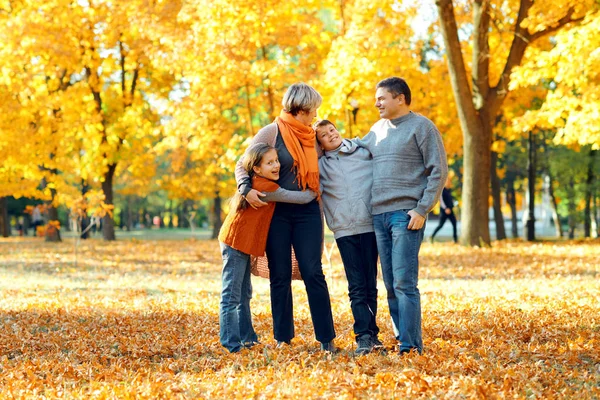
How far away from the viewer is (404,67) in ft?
56.8

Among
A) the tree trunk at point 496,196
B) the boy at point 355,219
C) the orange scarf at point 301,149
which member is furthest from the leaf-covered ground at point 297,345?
the tree trunk at point 496,196

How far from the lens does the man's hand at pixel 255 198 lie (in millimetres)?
5500

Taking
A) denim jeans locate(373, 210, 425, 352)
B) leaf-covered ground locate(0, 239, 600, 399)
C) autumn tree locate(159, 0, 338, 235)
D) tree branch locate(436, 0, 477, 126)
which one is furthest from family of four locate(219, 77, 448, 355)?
tree branch locate(436, 0, 477, 126)

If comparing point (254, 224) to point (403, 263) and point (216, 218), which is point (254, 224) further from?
point (216, 218)

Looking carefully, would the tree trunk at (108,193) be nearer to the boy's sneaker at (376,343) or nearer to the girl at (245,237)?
the girl at (245,237)

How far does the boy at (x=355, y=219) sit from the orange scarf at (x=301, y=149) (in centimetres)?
17

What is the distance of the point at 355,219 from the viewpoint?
18.2 feet

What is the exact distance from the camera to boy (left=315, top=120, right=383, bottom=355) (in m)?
5.57

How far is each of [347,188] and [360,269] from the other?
0.62m

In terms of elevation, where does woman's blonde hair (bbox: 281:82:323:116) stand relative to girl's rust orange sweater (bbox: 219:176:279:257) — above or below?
above

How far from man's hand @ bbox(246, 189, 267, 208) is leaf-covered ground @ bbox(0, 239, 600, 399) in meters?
1.13

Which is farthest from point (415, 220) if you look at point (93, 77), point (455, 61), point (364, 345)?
point (93, 77)

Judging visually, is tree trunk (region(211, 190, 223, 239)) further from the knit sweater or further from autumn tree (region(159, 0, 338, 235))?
the knit sweater

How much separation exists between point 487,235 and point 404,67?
4.33 meters
